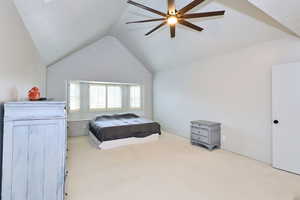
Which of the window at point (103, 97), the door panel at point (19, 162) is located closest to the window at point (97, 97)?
the window at point (103, 97)

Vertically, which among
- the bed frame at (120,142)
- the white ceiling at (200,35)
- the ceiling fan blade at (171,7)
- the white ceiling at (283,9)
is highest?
the white ceiling at (200,35)

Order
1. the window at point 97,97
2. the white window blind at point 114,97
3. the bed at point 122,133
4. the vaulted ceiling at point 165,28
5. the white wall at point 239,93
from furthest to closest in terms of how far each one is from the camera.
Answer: the white window blind at point 114,97 < the window at point 97,97 < the bed at point 122,133 < the white wall at point 239,93 < the vaulted ceiling at point 165,28

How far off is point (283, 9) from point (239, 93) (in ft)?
6.66

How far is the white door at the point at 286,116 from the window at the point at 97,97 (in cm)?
518

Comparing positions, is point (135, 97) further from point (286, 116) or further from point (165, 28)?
point (286, 116)

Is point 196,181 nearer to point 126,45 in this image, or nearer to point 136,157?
point 136,157

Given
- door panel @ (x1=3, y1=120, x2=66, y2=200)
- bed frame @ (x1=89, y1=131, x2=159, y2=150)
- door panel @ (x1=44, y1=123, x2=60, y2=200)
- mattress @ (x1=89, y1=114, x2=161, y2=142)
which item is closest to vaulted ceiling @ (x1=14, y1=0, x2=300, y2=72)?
door panel @ (x1=3, y1=120, x2=66, y2=200)

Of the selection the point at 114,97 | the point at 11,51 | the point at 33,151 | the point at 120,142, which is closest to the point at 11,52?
the point at 11,51

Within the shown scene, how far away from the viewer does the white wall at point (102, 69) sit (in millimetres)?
5316

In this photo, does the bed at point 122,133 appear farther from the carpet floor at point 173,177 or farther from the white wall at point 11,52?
the white wall at point 11,52

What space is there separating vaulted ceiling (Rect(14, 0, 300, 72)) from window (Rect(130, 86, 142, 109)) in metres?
2.17

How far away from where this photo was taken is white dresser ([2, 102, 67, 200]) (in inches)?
55.7

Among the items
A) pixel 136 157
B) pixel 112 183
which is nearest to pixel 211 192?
pixel 112 183

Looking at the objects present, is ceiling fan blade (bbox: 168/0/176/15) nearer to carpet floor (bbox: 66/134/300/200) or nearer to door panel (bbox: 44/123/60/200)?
door panel (bbox: 44/123/60/200)
